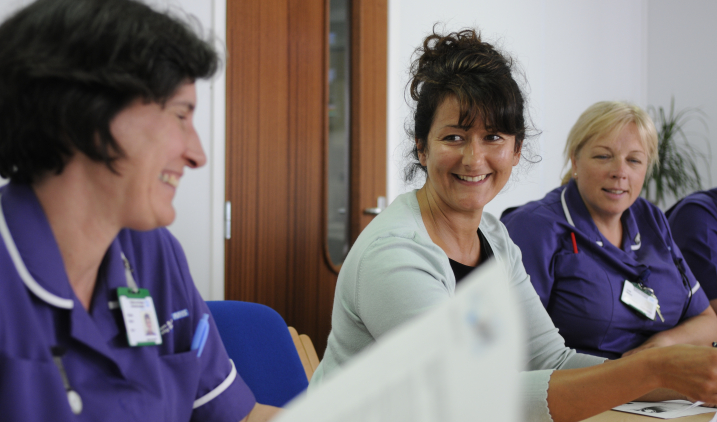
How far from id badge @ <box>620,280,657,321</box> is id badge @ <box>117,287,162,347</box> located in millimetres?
1415

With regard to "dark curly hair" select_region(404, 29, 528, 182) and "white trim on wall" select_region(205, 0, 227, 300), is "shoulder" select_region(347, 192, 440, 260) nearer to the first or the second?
"dark curly hair" select_region(404, 29, 528, 182)

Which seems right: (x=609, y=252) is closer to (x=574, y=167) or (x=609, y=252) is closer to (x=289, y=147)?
(x=574, y=167)

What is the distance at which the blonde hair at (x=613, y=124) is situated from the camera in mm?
1933

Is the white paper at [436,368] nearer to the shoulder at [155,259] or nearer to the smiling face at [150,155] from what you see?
the smiling face at [150,155]

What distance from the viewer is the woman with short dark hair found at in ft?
2.33

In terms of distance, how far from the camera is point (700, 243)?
2281mm

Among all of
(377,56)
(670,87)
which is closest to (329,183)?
(377,56)

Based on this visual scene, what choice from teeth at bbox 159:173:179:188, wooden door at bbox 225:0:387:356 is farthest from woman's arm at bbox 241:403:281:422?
wooden door at bbox 225:0:387:356

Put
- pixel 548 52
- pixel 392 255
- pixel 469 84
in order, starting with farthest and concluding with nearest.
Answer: pixel 548 52
pixel 469 84
pixel 392 255

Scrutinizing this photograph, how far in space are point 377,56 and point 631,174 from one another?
5.41 ft

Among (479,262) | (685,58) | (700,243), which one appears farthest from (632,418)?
(685,58)

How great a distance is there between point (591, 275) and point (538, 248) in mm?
185

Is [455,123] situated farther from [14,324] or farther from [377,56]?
[377,56]

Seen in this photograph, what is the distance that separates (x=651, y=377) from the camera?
3.48 feet
